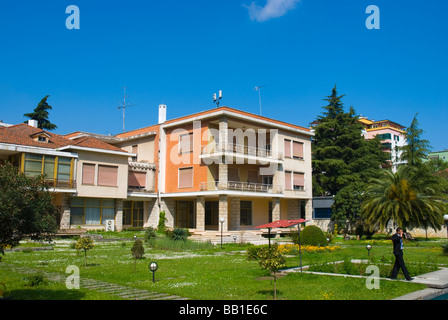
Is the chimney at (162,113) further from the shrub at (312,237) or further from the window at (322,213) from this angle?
the shrub at (312,237)

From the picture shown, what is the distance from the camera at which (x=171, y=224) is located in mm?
37312

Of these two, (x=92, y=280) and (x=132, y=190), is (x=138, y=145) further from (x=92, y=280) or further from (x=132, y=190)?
(x=92, y=280)

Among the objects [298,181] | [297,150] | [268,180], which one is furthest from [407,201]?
[297,150]

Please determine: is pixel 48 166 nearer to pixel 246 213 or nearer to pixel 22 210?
pixel 246 213

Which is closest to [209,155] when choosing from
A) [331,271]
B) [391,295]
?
[331,271]

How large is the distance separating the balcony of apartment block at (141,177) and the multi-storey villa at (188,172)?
3.7 inches

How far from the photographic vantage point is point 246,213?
3703 centimetres

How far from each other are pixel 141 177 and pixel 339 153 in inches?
893

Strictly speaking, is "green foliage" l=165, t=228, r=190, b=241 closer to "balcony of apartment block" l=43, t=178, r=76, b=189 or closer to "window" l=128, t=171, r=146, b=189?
"balcony of apartment block" l=43, t=178, r=76, b=189

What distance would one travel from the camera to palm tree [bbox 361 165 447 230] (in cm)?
2698

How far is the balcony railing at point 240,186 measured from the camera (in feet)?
107

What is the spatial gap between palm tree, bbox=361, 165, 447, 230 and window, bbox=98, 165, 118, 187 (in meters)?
20.7

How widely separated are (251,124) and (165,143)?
8.59 meters

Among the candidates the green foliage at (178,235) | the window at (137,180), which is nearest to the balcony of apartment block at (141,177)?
the window at (137,180)
